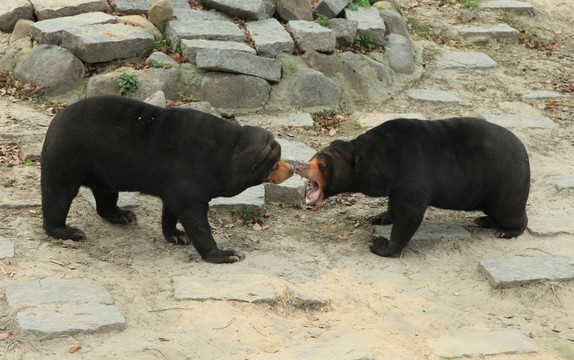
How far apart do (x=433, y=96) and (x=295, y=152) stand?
3.51 meters

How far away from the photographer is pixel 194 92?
9398mm

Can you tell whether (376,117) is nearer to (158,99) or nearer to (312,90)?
(312,90)

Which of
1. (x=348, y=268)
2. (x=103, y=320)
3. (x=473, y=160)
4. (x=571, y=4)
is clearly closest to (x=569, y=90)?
(x=571, y=4)

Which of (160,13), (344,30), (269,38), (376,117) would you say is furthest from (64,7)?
(376,117)

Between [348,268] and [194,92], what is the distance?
4.11m

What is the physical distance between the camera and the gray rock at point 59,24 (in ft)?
30.8

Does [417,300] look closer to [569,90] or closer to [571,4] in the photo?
[569,90]

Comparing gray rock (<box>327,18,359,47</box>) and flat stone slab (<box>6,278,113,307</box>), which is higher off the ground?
gray rock (<box>327,18,359,47</box>)

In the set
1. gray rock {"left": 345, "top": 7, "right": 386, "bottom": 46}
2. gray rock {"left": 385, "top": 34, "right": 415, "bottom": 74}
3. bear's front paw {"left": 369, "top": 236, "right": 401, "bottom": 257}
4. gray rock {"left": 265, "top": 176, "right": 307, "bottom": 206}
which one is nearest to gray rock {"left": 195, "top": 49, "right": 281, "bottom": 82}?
gray rock {"left": 345, "top": 7, "right": 386, "bottom": 46}

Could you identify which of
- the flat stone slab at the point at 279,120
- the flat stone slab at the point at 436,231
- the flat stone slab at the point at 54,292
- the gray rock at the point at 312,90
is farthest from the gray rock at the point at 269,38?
the flat stone slab at the point at 54,292

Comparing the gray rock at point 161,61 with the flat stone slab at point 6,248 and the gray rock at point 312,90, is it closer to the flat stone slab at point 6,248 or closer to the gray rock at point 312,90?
the gray rock at point 312,90

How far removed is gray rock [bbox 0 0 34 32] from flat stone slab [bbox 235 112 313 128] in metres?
3.65

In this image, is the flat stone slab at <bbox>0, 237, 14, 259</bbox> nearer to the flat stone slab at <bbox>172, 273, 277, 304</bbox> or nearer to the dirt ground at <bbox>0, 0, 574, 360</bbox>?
the dirt ground at <bbox>0, 0, 574, 360</bbox>

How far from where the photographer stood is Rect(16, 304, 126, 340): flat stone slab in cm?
433
